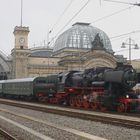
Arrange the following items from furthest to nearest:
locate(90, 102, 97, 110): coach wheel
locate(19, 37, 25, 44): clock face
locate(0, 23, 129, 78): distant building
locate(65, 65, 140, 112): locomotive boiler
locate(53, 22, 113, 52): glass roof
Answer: locate(53, 22, 113, 52): glass roof
locate(19, 37, 25, 44): clock face
locate(0, 23, 129, 78): distant building
locate(90, 102, 97, 110): coach wheel
locate(65, 65, 140, 112): locomotive boiler

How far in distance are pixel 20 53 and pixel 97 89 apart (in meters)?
99.3

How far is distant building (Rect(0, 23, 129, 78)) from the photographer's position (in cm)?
13238

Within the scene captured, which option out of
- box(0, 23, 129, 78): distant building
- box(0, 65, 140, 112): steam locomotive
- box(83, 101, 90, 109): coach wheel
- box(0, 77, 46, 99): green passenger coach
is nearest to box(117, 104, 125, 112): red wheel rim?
box(0, 65, 140, 112): steam locomotive

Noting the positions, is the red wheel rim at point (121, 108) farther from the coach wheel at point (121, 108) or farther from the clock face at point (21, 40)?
the clock face at point (21, 40)

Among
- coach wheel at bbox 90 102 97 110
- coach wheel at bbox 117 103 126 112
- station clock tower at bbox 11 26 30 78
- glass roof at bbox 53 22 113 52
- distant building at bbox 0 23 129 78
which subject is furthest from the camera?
glass roof at bbox 53 22 113 52

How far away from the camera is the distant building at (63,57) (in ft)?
434

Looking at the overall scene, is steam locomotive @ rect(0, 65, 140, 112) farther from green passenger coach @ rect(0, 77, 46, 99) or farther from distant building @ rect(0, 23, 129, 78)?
distant building @ rect(0, 23, 129, 78)

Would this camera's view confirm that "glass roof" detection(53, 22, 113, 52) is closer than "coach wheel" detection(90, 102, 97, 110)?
No

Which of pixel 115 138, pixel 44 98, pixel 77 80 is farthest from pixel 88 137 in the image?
pixel 44 98

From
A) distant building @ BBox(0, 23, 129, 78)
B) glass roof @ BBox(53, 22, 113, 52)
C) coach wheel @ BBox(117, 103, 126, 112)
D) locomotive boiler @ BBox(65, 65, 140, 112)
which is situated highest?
glass roof @ BBox(53, 22, 113, 52)

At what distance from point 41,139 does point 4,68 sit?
12478 centimetres

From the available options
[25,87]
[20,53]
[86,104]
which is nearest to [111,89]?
[86,104]

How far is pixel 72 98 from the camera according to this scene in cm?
4309

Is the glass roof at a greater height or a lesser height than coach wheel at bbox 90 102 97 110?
greater
